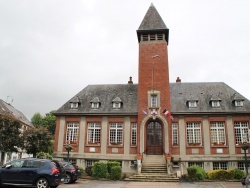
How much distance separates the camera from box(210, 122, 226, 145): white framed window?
24.5 metres

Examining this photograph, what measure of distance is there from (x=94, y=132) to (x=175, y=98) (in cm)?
988

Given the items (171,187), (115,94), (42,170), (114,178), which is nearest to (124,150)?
(114,178)

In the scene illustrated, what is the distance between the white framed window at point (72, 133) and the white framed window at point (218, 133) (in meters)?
14.4

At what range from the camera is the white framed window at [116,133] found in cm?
2562

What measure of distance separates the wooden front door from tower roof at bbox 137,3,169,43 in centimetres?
1026

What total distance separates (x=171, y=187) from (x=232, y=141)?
37.3 feet

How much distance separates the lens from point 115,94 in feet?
95.5

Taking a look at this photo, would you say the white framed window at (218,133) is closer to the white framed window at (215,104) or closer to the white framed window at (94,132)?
the white framed window at (215,104)

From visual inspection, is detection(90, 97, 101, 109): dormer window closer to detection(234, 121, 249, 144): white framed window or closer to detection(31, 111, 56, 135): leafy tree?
detection(234, 121, 249, 144): white framed window

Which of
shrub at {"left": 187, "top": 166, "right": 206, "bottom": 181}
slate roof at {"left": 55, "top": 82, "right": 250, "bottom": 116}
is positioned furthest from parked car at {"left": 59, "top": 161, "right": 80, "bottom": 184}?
slate roof at {"left": 55, "top": 82, "right": 250, "bottom": 116}

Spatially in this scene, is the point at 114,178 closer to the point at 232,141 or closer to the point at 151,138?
the point at 151,138

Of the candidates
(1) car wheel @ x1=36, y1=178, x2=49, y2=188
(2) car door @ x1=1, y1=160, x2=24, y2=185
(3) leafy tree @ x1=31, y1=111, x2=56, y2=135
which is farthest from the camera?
(3) leafy tree @ x1=31, y1=111, x2=56, y2=135

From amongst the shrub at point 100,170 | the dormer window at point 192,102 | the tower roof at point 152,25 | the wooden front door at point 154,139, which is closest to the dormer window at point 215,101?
the dormer window at point 192,102

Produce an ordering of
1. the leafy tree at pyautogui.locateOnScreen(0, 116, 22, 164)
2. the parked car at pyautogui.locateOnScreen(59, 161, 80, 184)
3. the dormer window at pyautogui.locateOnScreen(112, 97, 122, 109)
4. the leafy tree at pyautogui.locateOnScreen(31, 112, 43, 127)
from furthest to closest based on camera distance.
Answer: the leafy tree at pyautogui.locateOnScreen(31, 112, 43, 127)
the leafy tree at pyautogui.locateOnScreen(0, 116, 22, 164)
the dormer window at pyautogui.locateOnScreen(112, 97, 122, 109)
the parked car at pyautogui.locateOnScreen(59, 161, 80, 184)
